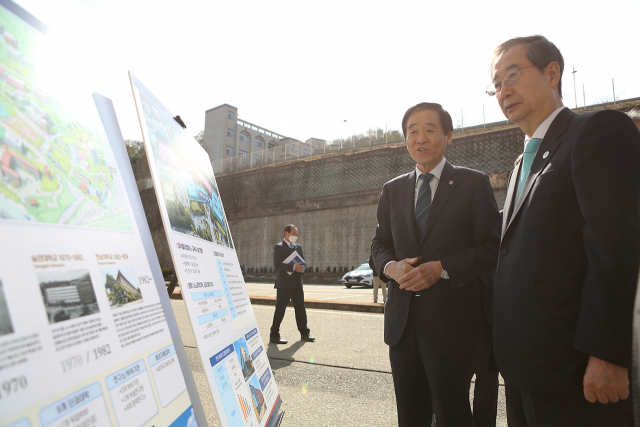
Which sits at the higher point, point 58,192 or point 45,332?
point 58,192

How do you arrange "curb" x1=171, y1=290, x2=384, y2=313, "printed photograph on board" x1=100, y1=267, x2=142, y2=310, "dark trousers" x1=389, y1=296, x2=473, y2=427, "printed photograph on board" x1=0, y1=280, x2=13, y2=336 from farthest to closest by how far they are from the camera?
"curb" x1=171, y1=290, x2=384, y2=313 < "dark trousers" x1=389, y1=296, x2=473, y2=427 < "printed photograph on board" x1=100, y1=267, x2=142, y2=310 < "printed photograph on board" x1=0, y1=280, x2=13, y2=336

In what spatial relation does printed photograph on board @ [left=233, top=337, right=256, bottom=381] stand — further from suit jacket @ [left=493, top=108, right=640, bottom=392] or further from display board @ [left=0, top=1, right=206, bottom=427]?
suit jacket @ [left=493, top=108, right=640, bottom=392]

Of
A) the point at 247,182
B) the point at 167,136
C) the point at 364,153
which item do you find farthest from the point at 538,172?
the point at 247,182

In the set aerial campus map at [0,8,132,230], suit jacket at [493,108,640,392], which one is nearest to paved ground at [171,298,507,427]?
suit jacket at [493,108,640,392]

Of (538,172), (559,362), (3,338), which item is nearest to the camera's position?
(3,338)

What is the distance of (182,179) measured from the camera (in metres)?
1.59

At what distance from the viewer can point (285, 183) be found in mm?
33594

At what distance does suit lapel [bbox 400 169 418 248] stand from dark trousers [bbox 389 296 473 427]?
0.37 meters

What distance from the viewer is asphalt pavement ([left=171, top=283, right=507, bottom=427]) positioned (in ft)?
9.27

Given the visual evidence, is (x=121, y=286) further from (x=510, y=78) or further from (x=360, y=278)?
(x=360, y=278)

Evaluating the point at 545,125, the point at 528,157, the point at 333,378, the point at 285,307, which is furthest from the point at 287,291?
the point at 545,125

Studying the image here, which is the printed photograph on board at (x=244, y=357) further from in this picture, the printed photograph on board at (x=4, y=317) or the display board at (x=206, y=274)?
the printed photograph on board at (x=4, y=317)

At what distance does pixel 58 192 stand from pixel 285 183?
3293cm

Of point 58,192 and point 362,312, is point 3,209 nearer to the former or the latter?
point 58,192
